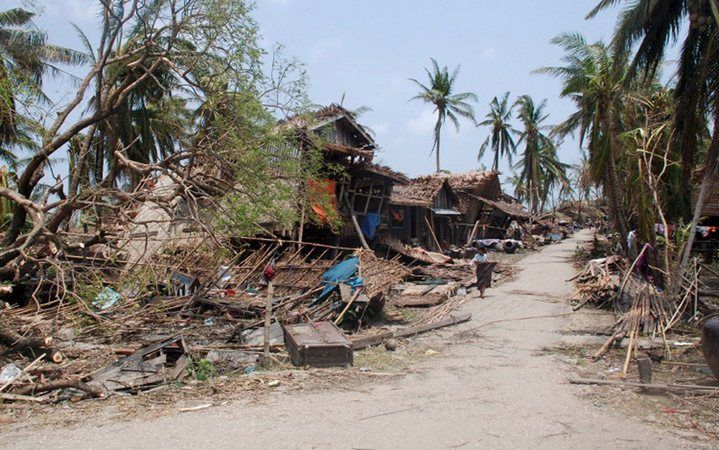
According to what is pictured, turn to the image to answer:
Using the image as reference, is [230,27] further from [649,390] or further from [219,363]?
[649,390]

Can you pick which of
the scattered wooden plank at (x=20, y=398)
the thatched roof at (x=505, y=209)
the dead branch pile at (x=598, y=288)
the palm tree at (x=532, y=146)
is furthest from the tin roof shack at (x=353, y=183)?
the palm tree at (x=532, y=146)

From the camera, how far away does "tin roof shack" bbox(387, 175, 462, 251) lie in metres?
22.6

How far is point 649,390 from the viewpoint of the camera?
6.93 m

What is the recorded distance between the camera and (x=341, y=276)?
1226 cm

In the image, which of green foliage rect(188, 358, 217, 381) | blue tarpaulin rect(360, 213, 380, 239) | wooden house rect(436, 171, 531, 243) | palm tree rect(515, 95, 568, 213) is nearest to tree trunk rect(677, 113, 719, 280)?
green foliage rect(188, 358, 217, 381)

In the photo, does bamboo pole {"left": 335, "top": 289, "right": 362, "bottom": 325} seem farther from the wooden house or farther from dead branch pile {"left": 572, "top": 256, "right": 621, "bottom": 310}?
the wooden house

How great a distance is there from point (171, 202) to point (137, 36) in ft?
10.9

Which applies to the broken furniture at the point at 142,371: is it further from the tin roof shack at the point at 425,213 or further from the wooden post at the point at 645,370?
the tin roof shack at the point at 425,213

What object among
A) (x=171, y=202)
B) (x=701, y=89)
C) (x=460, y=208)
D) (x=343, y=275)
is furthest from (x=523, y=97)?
(x=171, y=202)

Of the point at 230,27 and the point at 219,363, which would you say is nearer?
the point at 219,363

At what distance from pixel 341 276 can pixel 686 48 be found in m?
9.72

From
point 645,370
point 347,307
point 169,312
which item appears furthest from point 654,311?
point 169,312

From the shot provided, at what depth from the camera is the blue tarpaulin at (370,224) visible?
19.4 m

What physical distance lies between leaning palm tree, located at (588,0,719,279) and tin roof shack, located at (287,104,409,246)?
779 cm
